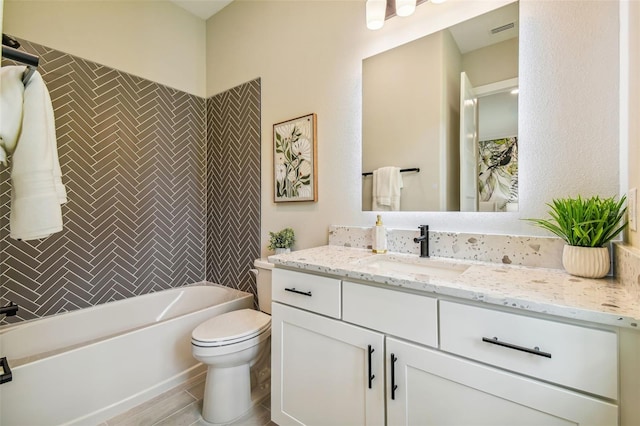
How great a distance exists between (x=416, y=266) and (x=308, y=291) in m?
0.53

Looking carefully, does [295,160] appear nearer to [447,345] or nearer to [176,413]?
[447,345]

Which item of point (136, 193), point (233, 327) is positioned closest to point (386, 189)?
point (233, 327)

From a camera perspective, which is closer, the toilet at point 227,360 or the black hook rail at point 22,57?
the black hook rail at point 22,57

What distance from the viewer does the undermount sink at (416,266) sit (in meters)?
1.22

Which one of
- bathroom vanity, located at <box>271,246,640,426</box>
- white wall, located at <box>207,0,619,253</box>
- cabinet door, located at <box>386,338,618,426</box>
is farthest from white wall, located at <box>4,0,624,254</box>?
cabinet door, located at <box>386,338,618,426</box>

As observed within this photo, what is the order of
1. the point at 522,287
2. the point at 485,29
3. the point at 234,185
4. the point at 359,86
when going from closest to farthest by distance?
the point at 522,287
the point at 485,29
the point at 359,86
the point at 234,185

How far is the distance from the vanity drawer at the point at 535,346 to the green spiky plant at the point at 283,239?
127cm

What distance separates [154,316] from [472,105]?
2.62 meters

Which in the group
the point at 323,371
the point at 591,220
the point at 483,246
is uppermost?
the point at 591,220

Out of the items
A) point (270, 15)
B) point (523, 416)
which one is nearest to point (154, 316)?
point (523, 416)

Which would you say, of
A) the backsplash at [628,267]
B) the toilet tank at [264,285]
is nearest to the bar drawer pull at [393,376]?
the backsplash at [628,267]

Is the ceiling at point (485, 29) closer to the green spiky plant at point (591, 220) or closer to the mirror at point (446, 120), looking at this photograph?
the mirror at point (446, 120)

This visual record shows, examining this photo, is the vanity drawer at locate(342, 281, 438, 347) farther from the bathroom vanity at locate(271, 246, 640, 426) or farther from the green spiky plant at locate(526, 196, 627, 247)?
the green spiky plant at locate(526, 196, 627, 247)

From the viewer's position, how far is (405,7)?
1433 millimetres
